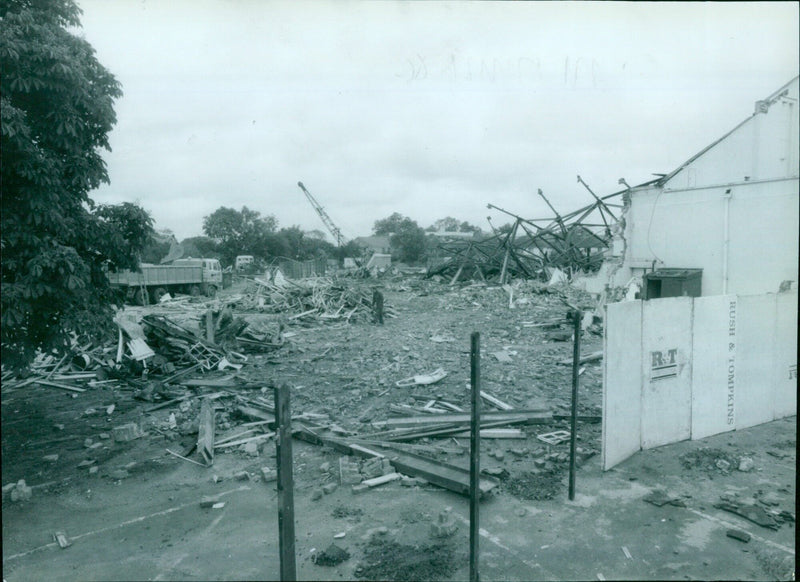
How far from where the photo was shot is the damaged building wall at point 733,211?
432 inches

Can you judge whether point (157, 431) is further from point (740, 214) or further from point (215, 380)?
point (740, 214)

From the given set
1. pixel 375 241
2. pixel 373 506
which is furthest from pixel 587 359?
pixel 375 241

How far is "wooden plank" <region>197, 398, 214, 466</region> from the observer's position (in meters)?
7.51

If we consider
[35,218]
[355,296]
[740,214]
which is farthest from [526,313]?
[35,218]

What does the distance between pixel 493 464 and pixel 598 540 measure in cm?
208

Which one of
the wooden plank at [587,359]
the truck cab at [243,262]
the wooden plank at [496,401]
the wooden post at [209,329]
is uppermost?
the truck cab at [243,262]

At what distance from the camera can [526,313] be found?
20.6m

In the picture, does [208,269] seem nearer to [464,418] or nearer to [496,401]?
[496,401]

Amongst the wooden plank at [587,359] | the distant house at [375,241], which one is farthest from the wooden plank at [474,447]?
the distant house at [375,241]

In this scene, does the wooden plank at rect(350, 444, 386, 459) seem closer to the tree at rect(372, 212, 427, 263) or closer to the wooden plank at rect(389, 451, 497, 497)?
the wooden plank at rect(389, 451, 497, 497)

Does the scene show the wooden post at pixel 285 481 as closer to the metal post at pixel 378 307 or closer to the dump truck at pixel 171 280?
the metal post at pixel 378 307

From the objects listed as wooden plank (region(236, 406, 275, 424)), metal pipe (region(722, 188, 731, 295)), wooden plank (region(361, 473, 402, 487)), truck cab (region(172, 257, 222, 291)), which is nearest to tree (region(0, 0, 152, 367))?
wooden plank (region(236, 406, 275, 424))

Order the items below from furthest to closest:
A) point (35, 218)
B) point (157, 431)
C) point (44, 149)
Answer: point (157, 431) < point (44, 149) < point (35, 218)

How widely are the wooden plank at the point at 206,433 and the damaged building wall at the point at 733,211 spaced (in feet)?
34.7
